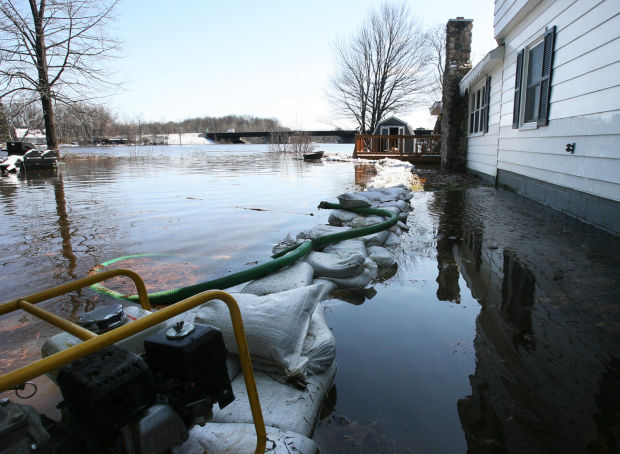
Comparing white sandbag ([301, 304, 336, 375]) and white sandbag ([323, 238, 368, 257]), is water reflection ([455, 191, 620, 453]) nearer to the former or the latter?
white sandbag ([301, 304, 336, 375])

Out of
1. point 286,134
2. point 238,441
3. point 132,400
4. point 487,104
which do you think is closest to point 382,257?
point 238,441

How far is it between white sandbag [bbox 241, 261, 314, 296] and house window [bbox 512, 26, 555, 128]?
4663 millimetres

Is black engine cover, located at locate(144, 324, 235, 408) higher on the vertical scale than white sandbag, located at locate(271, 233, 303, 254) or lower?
higher

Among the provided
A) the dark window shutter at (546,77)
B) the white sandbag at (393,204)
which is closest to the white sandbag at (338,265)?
the white sandbag at (393,204)

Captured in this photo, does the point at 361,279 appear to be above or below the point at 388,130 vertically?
below

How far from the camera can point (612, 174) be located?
379 cm

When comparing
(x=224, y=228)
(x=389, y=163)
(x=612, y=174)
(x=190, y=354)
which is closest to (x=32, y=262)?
(x=224, y=228)

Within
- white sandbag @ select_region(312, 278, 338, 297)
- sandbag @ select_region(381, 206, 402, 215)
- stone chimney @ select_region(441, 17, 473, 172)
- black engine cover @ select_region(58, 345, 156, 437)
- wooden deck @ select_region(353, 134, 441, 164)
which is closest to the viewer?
black engine cover @ select_region(58, 345, 156, 437)

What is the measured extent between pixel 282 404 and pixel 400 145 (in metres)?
17.7

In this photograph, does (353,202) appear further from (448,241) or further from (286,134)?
(286,134)

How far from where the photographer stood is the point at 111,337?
0.98 metres

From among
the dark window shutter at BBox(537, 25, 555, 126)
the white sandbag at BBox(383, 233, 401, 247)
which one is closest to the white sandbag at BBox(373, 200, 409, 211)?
the white sandbag at BBox(383, 233, 401, 247)

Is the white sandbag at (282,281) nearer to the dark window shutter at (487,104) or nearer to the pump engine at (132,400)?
the pump engine at (132,400)

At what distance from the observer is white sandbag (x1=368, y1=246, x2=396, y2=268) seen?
3490 mm
